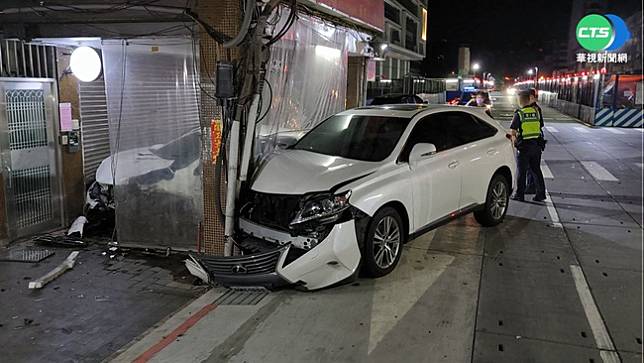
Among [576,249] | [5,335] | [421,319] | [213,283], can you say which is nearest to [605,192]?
[576,249]

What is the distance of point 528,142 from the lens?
29.4ft

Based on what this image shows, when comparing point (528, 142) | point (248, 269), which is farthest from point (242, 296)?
point (528, 142)

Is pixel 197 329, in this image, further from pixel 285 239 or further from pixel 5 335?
pixel 5 335

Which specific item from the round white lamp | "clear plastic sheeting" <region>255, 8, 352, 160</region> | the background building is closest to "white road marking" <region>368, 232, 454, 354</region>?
"clear plastic sheeting" <region>255, 8, 352, 160</region>

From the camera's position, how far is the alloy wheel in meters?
5.48

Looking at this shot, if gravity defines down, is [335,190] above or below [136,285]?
above

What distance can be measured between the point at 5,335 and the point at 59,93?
4.35m

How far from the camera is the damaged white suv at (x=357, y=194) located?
16.8 feet

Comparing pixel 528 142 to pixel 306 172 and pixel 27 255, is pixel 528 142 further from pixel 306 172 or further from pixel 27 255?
pixel 27 255

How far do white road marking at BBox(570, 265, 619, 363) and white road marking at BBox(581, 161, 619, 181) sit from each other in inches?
232

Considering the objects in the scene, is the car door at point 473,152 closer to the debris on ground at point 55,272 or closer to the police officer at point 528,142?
the police officer at point 528,142

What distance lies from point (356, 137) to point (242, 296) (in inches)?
88.3

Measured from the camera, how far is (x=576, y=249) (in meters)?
6.51

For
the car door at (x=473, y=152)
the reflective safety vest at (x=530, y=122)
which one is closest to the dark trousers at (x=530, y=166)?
the reflective safety vest at (x=530, y=122)
